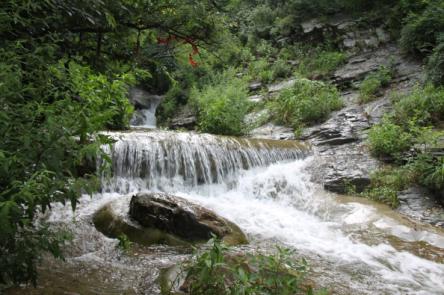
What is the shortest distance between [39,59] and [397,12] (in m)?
15.5

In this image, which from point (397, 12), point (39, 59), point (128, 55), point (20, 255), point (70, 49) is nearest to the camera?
point (20, 255)

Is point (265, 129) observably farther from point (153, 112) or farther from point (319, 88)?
point (153, 112)

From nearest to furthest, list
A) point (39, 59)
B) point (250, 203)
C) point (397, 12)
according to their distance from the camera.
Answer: point (39, 59), point (250, 203), point (397, 12)

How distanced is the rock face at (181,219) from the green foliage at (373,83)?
26.8ft

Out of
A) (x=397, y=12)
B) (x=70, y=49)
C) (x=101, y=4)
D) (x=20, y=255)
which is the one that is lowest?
(x=20, y=255)

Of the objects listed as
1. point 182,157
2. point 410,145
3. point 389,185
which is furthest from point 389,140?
point 182,157

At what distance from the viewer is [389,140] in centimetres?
872

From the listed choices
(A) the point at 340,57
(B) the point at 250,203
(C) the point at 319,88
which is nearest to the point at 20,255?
(B) the point at 250,203

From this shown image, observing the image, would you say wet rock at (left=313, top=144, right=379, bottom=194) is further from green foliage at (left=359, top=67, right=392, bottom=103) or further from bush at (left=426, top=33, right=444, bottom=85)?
bush at (left=426, top=33, right=444, bottom=85)

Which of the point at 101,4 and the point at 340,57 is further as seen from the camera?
the point at 340,57

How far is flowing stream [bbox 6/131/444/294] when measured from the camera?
4.25 metres

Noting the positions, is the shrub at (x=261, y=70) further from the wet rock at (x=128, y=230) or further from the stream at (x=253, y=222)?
the wet rock at (x=128, y=230)

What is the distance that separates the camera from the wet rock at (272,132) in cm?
1145

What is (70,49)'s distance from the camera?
3402mm
